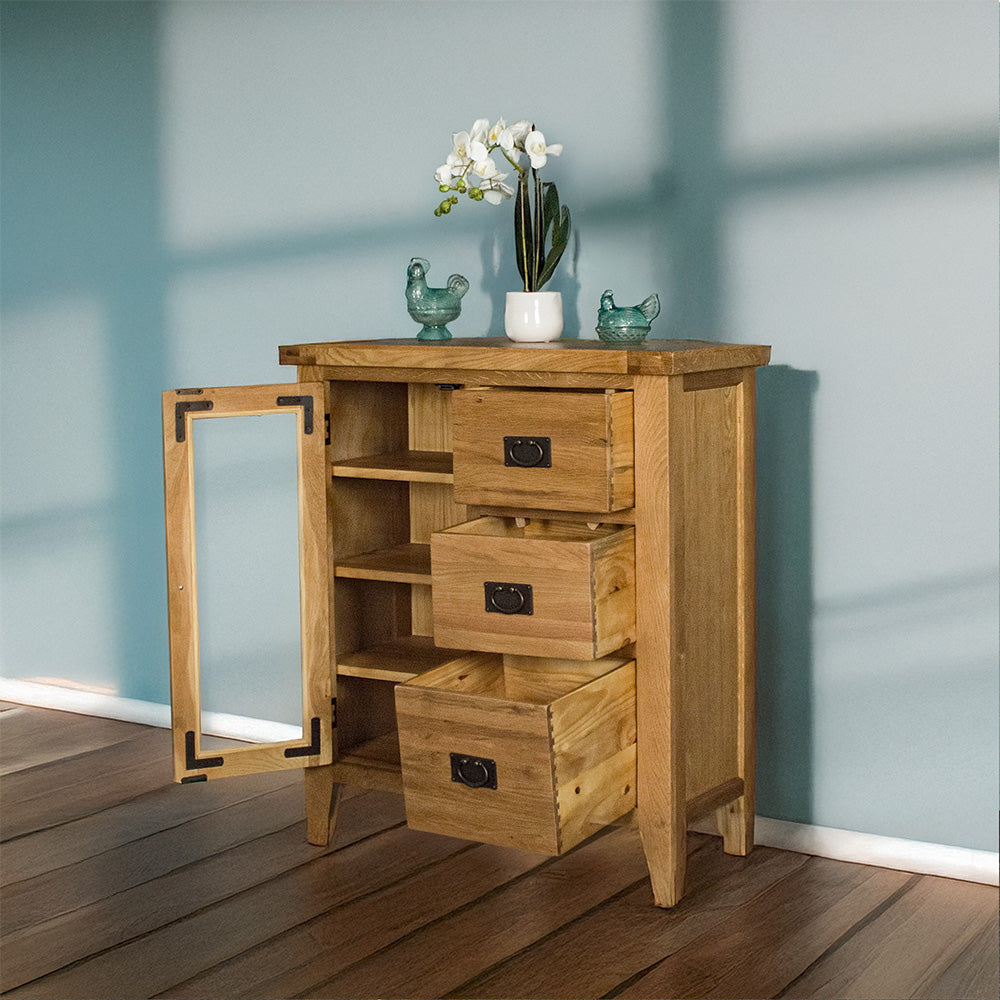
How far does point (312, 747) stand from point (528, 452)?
29.5 inches

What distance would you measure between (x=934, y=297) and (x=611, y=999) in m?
1.30

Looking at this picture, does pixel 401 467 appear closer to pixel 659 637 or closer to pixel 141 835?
pixel 659 637

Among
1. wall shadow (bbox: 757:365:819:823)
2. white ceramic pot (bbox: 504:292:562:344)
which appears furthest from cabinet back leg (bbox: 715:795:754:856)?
white ceramic pot (bbox: 504:292:562:344)

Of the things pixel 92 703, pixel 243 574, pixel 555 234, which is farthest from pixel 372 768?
pixel 92 703

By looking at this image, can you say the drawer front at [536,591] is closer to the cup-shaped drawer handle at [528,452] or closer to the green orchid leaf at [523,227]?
the cup-shaped drawer handle at [528,452]

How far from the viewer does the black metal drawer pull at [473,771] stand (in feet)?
7.29

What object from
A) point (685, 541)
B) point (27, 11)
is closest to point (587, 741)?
point (685, 541)

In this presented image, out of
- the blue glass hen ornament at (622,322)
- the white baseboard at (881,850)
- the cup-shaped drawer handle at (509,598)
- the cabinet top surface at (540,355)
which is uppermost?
the blue glass hen ornament at (622,322)

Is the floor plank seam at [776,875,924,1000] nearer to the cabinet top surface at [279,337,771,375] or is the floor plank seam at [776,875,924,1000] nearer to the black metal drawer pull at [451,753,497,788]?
the black metal drawer pull at [451,753,497,788]

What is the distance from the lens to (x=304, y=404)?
2.56 m

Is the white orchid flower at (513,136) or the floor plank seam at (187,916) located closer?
the floor plank seam at (187,916)

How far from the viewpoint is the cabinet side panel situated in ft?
7.72

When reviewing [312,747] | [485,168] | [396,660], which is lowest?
[312,747]

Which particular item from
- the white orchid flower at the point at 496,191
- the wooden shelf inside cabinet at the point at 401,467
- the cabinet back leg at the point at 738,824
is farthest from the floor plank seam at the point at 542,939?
the white orchid flower at the point at 496,191
